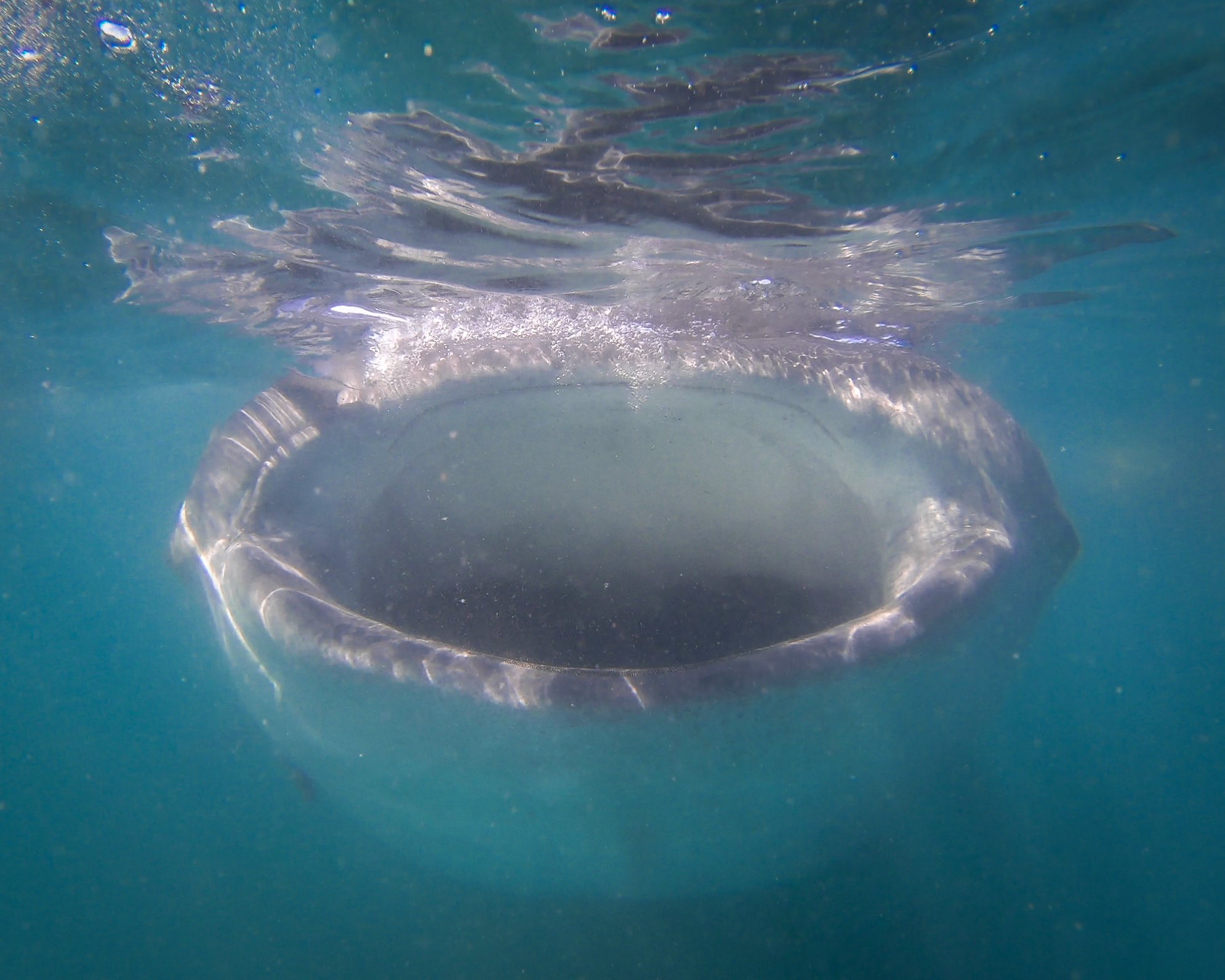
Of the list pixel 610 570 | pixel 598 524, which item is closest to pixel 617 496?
pixel 598 524

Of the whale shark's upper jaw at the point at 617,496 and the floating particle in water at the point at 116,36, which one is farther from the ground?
the floating particle in water at the point at 116,36

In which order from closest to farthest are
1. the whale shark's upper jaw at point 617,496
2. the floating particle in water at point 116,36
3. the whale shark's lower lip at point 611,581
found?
the whale shark's lower lip at point 611,581, the whale shark's upper jaw at point 617,496, the floating particle in water at point 116,36

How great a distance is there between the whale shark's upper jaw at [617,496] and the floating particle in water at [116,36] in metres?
2.17

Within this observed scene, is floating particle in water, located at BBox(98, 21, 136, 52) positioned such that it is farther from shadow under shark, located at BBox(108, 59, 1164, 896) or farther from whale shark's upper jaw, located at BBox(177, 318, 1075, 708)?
whale shark's upper jaw, located at BBox(177, 318, 1075, 708)

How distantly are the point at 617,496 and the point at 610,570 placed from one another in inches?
14.0

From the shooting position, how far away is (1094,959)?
662 centimetres

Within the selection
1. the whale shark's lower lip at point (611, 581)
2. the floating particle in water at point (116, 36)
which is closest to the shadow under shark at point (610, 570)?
the whale shark's lower lip at point (611, 581)

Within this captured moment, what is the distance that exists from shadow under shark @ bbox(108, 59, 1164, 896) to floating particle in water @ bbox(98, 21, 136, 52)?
1.18 m

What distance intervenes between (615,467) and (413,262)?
4.42 m

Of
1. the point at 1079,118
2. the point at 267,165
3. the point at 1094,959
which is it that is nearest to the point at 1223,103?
the point at 1079,118

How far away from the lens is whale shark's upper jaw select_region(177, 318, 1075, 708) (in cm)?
288

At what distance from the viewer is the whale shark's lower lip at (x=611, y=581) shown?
1.97m

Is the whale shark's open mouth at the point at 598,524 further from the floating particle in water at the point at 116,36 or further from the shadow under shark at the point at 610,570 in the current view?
the floating particle in water at the point at 116,36

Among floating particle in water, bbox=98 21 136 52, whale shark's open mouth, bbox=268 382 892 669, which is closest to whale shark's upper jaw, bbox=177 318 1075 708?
whale shark's open mouth, bbox=268 382 892 669
